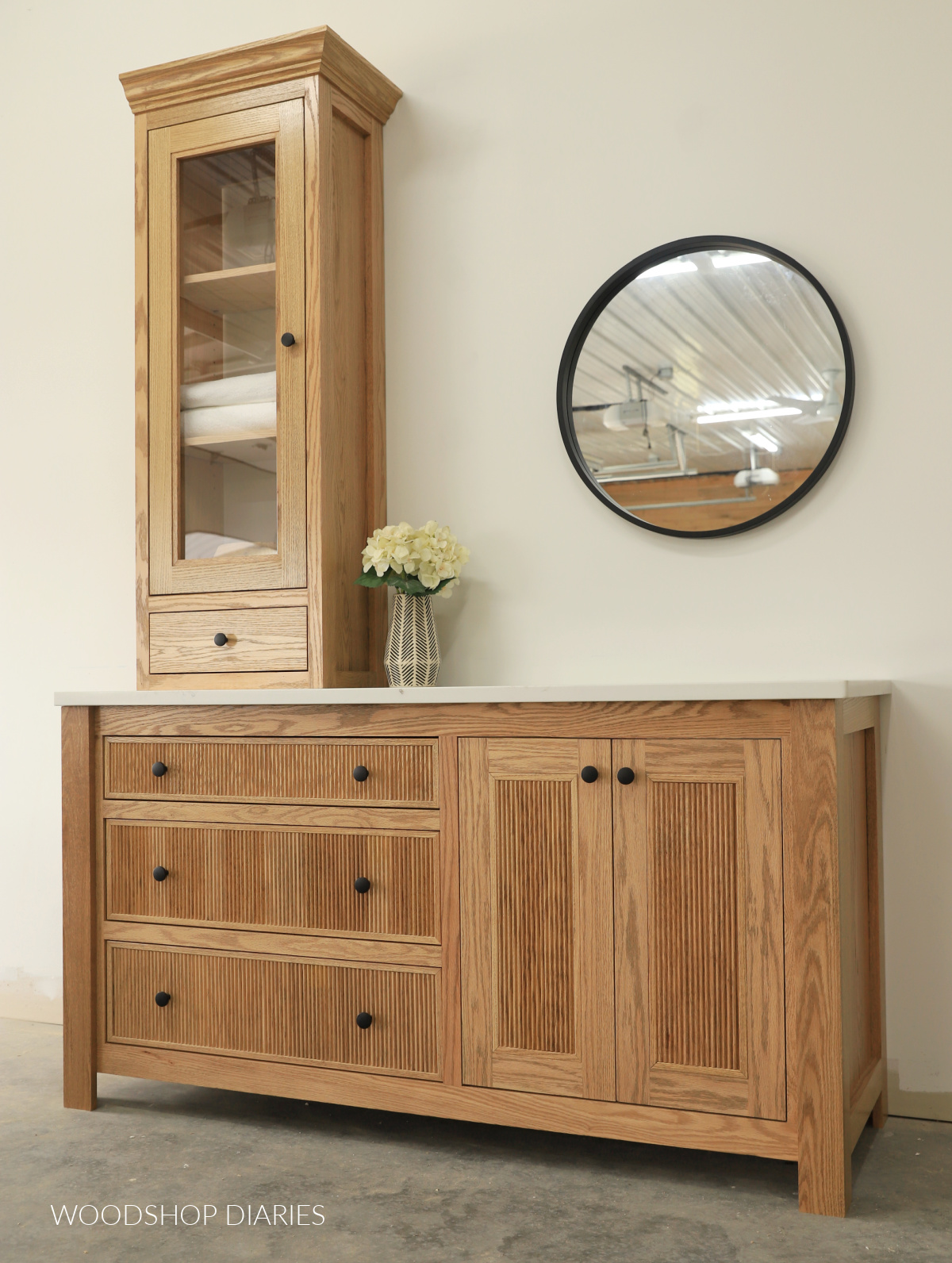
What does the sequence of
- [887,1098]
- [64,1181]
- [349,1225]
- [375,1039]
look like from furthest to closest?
[887,1098], [375,1039], [64,1181], [349,1225]

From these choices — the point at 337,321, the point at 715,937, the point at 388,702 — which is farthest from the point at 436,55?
the point at 715,937

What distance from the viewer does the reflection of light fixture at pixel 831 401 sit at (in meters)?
2.10

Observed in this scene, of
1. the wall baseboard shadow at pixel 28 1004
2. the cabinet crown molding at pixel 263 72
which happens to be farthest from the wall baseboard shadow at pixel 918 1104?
the cabinet crown molding at pixel 263 72

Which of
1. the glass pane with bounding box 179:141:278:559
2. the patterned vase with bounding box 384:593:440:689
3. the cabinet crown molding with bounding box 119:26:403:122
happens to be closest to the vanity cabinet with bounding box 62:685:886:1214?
the patterned vase with bounding box 384:593:440:689

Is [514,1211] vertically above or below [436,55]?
below

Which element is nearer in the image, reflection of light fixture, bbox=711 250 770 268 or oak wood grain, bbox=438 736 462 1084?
oak wood grain, bbox=438 736 462 1084

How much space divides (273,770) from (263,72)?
1.46 m

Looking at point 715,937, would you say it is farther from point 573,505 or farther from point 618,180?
point 618,180

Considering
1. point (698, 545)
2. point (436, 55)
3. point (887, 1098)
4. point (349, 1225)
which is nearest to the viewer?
point (349, 1225)

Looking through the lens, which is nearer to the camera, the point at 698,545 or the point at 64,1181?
the point at 64,1181

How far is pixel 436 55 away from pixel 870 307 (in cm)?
116

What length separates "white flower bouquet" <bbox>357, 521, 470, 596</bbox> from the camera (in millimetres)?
2207

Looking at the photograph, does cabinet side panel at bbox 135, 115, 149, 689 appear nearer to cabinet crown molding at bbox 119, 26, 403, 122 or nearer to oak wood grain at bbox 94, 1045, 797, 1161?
cabinet crown molding at bbox 119, 26, 403, 122

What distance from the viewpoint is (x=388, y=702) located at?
189 centimetres
